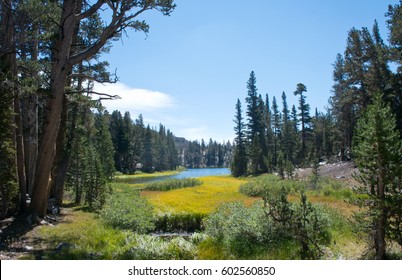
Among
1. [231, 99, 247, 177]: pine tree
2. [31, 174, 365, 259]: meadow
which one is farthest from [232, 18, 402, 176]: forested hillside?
[31, 174, 365, 259]: meadow

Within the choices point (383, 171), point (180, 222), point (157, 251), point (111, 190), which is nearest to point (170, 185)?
point (111, 190)

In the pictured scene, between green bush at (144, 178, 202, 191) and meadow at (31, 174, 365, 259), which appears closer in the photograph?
meadow at (31, 174, 365, 259)

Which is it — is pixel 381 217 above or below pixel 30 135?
below

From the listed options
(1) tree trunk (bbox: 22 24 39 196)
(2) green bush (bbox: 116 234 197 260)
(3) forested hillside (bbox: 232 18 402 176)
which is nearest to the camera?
(2) green bush (bbox: 116 234 197 260)

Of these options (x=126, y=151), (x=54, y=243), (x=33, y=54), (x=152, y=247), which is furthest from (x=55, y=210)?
(x=126, y=151)

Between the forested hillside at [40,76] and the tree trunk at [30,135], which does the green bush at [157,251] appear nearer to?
the forested hillside at [40,76]

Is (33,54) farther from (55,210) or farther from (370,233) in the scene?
(370,233)

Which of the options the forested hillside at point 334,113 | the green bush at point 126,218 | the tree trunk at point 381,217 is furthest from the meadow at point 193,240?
the forested hillside at point 334,113

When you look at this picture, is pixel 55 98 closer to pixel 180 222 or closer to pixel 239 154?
pixel 180 222

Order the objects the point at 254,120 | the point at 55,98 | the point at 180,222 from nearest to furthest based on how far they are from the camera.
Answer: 1. the point at 55,98
2. the point at 180,222
3. the point at 254,120

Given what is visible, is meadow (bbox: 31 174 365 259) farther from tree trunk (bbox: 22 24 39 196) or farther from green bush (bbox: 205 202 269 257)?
tree trunk (bbox: 22 24 39 196)

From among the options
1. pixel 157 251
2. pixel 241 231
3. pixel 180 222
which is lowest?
pixel 180 222

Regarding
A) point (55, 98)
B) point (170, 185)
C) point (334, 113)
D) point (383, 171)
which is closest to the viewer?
point (383, 171)

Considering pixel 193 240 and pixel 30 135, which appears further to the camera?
pixel 30 135
